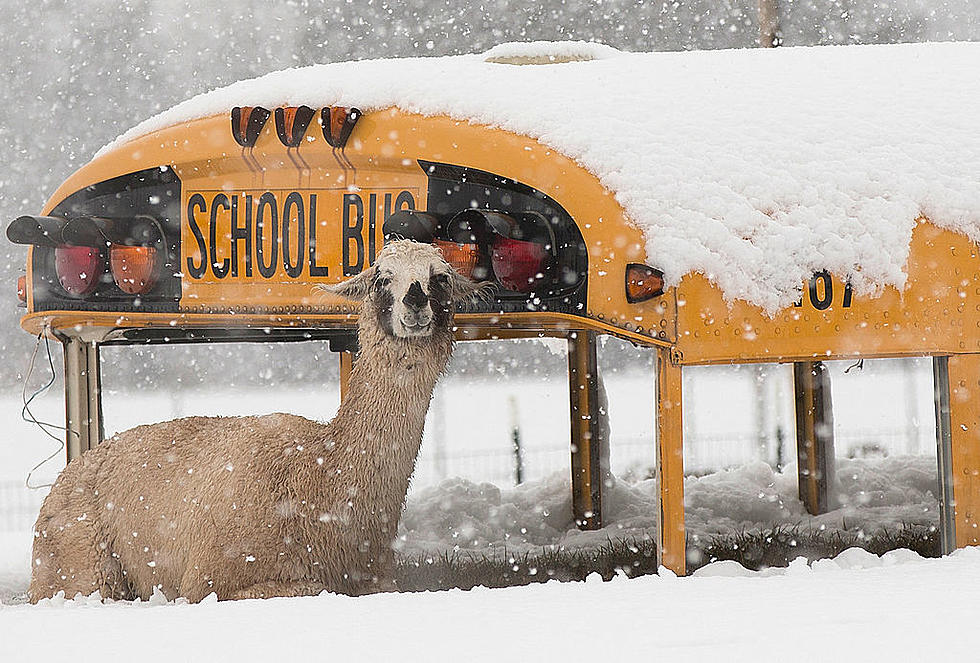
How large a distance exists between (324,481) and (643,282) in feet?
5.45

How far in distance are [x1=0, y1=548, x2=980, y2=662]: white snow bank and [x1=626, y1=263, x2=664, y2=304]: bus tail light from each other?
1075 millimetres

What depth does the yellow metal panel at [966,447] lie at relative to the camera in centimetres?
463

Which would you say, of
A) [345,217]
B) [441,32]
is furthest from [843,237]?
[441,32]

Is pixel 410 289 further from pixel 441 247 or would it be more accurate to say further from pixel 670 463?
pixel 670 463

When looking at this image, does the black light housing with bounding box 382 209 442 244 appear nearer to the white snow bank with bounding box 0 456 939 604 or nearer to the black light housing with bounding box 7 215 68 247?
the black light housing with bounding box 7 215 68 247

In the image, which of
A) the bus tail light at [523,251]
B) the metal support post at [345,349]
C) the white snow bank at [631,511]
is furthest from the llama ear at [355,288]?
the white snow bank at [631,511]

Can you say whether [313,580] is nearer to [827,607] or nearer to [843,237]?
[827,607]

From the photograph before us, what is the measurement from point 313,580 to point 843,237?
261cm

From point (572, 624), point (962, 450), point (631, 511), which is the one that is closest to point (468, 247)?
point (572, 624)

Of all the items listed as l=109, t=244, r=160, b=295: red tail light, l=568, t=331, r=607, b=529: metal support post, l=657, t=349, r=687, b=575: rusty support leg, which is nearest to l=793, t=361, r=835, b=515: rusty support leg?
l=568, t=331, r=607, b=529: metal support post

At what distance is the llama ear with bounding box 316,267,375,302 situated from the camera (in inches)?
182

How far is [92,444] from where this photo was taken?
6.06m

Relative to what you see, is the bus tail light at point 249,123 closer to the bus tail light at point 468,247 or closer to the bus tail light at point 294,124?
the bus tail light at point 294,124

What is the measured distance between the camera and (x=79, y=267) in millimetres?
5227
